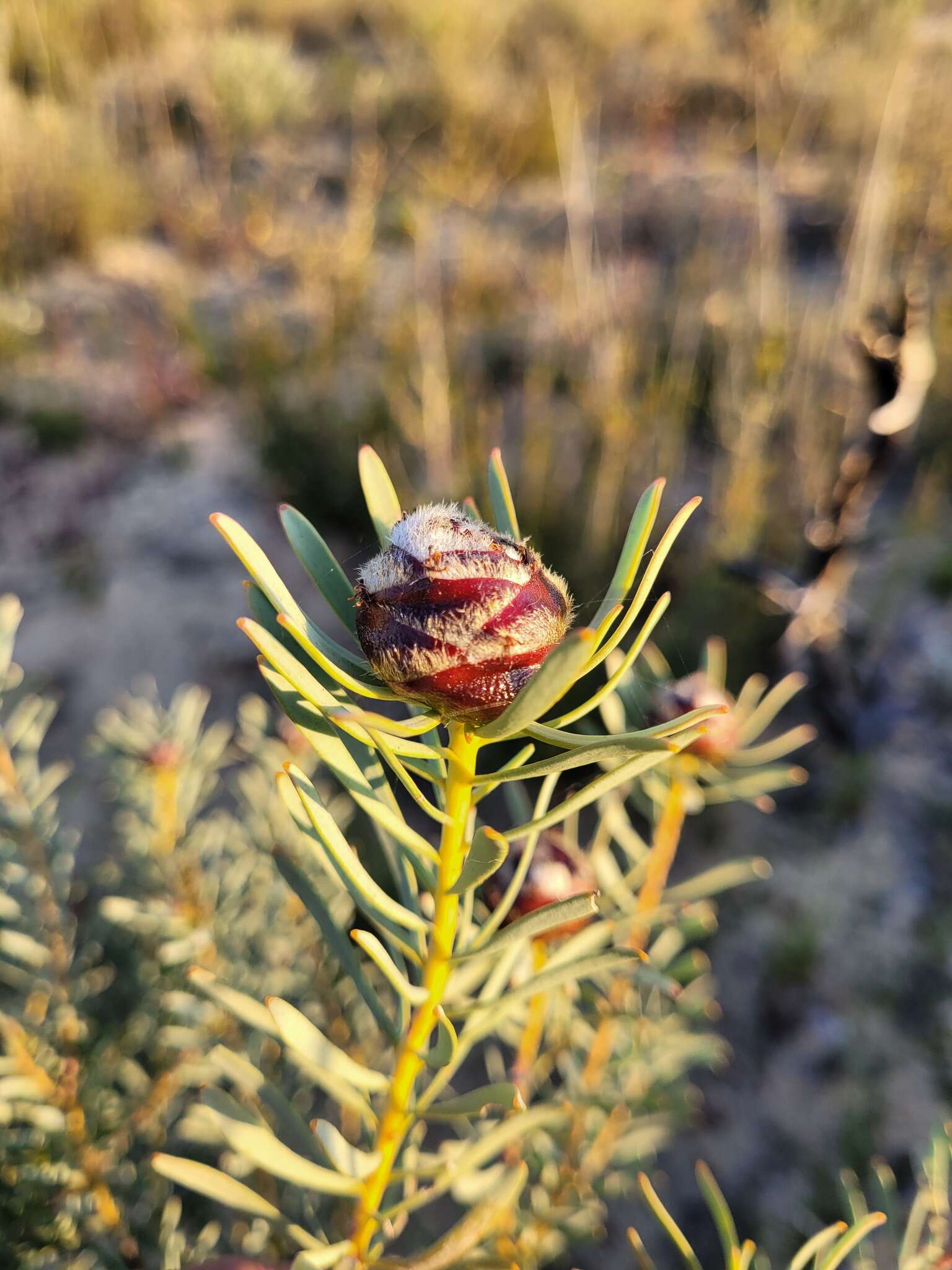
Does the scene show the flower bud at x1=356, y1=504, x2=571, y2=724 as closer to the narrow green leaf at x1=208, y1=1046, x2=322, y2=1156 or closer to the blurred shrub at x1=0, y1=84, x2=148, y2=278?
the narrow green leaf at x1=208, y1=1046, x2=322, y2=1156

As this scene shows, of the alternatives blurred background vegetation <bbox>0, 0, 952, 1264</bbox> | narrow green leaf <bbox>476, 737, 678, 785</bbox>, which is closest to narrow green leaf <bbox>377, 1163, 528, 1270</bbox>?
narrow green leaf <bbox>476, 737, 678, 785</bbox>

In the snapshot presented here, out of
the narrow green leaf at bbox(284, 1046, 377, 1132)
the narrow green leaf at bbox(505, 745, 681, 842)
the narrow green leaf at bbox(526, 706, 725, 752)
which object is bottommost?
the narrow green leaf at bbox(284, 1046, 377, 1132)

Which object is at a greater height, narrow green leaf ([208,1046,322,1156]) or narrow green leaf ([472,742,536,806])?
narrow green leaf ([472,742,536,806])

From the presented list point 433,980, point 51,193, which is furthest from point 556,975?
point 51,193

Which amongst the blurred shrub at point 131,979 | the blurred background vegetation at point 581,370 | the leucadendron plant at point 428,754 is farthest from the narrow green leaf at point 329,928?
the blurred background vegetation at point 581,370

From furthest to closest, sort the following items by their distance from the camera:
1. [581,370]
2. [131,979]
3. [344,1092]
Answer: [581,370], [131,979], [344,1092]

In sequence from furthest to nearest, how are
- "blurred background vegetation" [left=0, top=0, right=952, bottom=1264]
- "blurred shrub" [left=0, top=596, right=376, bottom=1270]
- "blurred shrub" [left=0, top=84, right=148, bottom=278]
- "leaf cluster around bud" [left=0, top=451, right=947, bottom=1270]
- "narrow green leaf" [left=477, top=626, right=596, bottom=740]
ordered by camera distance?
"blurred shrub" [left=0, top=84, right=148, bottom=278]
"blurred background vegetation" [left=0, top=0, right=952, bottom=1264]
"blurred shrub" [left=0, top=596, right=376, bottom=1270]
"leaf cluster around bud" [left=0, top=451, right=947, bottom=1270]
"narrow green leaf" [left=477, top=626, right=596, bottom=740]

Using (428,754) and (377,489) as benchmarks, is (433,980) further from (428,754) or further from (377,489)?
(377,489)
